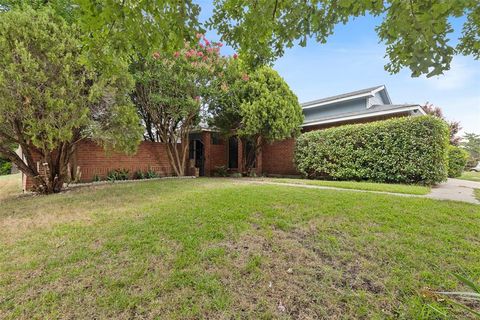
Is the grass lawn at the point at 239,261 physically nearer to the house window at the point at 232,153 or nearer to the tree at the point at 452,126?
the house window at the point at 232,153

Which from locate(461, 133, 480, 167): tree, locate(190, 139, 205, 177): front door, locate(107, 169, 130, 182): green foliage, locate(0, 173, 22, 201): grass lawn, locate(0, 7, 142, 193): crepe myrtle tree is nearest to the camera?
locate(0, 7, 142, 193): crepe myrtle tree

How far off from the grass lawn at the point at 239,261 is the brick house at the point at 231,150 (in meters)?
5.48

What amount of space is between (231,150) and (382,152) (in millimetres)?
8261

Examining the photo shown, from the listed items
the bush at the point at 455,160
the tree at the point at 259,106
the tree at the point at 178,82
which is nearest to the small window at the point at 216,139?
the tree at the point at 259,106

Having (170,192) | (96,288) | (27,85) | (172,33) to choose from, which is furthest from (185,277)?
(27,85)

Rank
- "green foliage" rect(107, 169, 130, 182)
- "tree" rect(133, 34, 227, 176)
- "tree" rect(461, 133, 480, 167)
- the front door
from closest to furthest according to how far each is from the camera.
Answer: "tree" rect(133, 34, 227, 176) → "green foliage" rect(107, 169, 130, 182) → the front door → "tree" rect(461, 133, 480, 167)

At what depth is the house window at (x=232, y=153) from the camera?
14.6 metres

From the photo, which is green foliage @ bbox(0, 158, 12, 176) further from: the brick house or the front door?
the front door

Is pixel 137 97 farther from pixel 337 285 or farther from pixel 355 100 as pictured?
pixel 355 100

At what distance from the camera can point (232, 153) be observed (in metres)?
14.8

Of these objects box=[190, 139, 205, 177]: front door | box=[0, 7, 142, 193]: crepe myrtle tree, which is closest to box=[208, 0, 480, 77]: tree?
box=[0, 7, 142, 193]: crepe myrtle tree

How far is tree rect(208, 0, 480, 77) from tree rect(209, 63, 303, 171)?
6.20 m

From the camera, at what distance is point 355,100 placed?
632 inches

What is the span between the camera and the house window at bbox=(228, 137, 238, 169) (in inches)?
576
